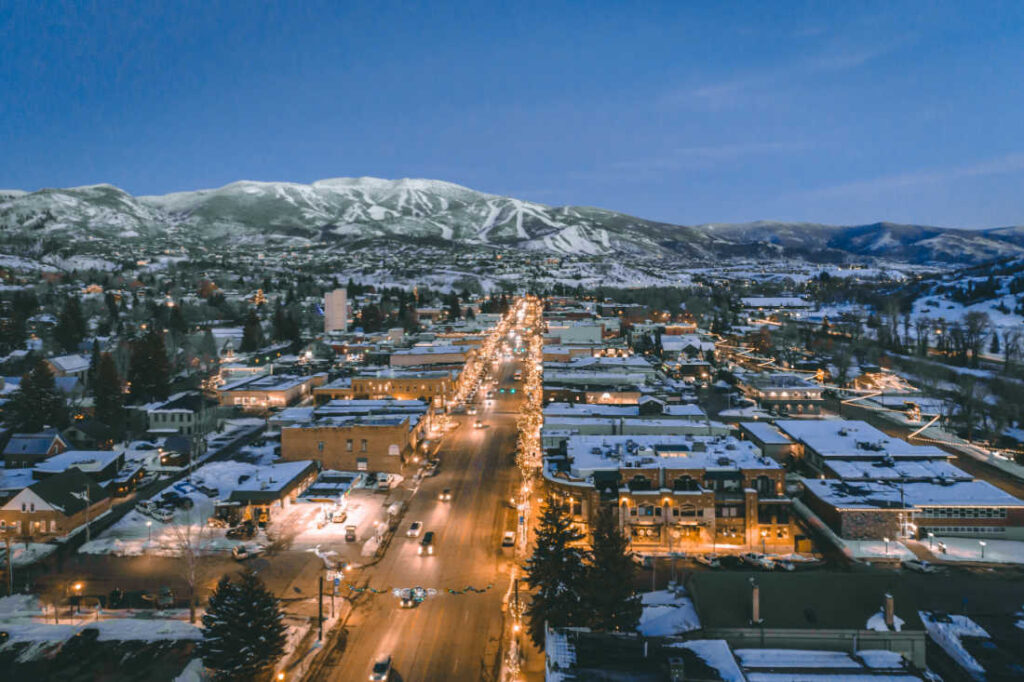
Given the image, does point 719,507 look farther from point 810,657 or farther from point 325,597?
point 325,597

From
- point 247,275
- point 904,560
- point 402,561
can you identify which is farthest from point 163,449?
point 247,275

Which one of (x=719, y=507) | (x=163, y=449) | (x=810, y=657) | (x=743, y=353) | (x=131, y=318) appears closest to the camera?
(x=810, y=657)

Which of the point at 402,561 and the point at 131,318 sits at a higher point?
the point at 131,318

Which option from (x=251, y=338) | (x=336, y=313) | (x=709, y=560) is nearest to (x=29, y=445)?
(x=709, y=560)

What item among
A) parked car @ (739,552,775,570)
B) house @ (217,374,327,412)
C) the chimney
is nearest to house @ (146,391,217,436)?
house @ (217,374,327,412)

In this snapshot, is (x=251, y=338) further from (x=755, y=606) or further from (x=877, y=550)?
(x=755, y=606)

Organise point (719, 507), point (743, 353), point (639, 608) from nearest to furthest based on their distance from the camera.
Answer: point (639, 608) → point (719, 507) → point (743, 353)
